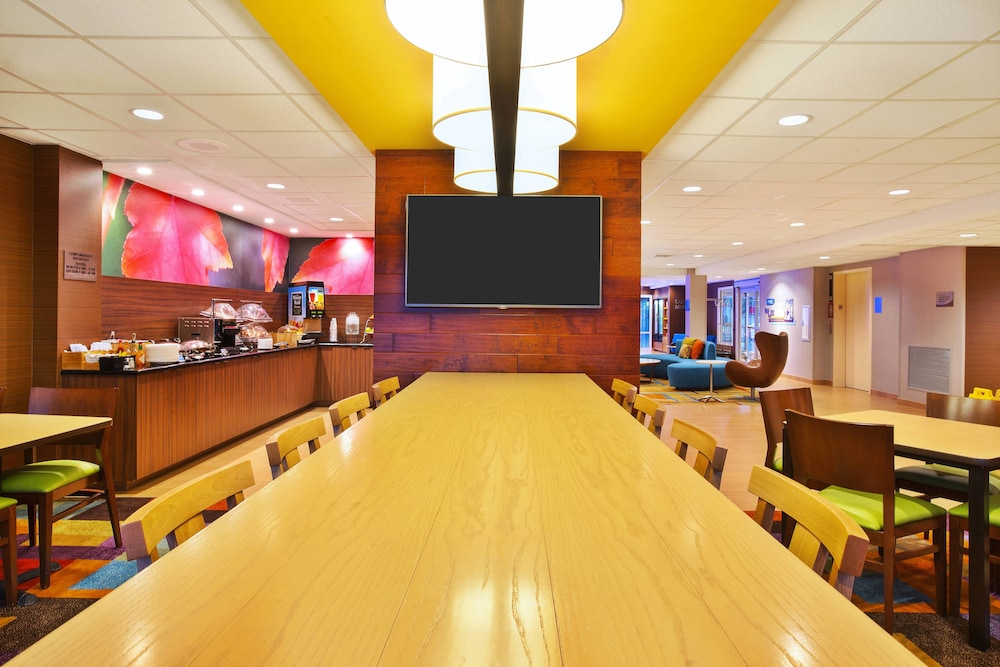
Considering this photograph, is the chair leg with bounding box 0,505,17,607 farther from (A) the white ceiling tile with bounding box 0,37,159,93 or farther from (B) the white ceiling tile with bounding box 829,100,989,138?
(B) the white ceiling tile with bounding box 829,100,989,138

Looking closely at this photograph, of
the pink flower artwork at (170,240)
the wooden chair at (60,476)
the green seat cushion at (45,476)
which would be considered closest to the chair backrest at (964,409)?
the wooden chair at (60,476)

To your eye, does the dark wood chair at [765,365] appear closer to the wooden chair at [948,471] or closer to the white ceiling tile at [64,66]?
the wooden chair at [948,471]

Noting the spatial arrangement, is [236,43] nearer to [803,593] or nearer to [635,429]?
[635,429]

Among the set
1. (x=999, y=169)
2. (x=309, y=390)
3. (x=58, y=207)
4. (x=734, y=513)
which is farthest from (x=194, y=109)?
(x=999, y=169)

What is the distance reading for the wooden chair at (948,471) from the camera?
2.77 meters

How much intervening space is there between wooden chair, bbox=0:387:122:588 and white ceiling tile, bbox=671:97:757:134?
4.08 metres

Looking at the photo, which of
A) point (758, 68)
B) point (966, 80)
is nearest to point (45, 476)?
point (758, 68)

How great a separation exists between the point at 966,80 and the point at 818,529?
10.7 feet

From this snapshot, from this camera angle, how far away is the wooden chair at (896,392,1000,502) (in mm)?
2770

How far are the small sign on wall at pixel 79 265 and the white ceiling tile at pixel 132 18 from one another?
2.47 metres

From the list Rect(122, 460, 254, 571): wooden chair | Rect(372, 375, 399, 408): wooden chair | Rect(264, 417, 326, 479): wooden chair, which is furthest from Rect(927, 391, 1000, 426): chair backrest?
Rect(122, 460, 254, 571): wooden chair

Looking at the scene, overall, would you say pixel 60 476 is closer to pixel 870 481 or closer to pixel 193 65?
pixel 193 65

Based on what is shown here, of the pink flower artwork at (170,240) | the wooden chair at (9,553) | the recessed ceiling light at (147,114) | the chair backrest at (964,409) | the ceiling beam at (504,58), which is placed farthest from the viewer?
the pink flower artwork at (170,240)

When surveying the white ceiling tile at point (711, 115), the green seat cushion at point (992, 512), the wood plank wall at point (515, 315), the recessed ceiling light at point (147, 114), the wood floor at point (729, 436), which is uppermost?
the white ceiling tile at point (711, 115)
